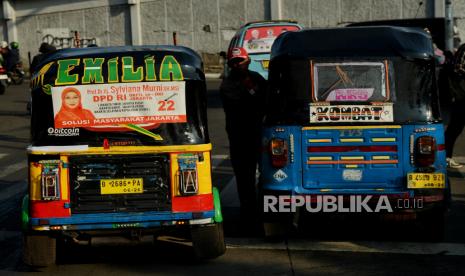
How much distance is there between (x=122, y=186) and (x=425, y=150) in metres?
2.82

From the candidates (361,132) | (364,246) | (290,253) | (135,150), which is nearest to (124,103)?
(135,150)

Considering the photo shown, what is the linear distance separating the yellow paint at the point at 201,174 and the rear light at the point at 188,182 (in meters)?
0.04

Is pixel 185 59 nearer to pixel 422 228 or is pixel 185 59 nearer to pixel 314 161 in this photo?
pixel 314 161

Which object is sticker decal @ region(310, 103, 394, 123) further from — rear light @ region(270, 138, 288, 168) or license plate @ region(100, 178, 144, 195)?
license plate @ region(100, 178, 144, 195)

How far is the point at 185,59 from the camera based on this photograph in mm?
7168

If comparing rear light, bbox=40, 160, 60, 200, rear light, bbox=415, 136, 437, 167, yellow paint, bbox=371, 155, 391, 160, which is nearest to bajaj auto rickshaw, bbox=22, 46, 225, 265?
rear light, bbox=40, 160, 60, 200

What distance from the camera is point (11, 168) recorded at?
42.3 ft

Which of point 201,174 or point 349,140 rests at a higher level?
point 349,140

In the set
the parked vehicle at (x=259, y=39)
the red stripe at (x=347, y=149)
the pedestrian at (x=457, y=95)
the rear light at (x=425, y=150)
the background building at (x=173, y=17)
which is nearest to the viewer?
the rear light at (x=425, y=150)

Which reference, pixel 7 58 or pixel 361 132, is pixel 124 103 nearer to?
pixel 361 132

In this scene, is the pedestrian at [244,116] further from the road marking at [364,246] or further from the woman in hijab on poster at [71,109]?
the woman in hijab on poster at [71,109]

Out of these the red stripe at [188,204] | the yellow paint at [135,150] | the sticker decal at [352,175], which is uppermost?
the yellow paint at [135,150]

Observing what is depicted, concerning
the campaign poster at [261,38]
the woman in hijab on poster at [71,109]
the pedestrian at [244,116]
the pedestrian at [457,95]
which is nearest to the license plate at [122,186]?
the woman in hijab on poster at [71,109]

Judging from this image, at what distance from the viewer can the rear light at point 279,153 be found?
7668 mm
